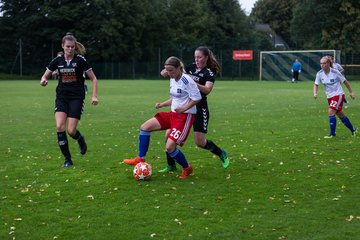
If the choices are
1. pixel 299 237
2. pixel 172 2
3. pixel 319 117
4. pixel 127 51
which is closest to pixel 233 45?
pixel 127 51

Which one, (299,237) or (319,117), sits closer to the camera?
(299,237)

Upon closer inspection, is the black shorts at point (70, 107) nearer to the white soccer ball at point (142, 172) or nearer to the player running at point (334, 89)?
the white soccer ball at point (142, 172)

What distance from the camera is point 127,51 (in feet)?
222

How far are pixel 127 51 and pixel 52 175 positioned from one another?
60.2 meters

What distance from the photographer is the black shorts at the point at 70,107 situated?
31.2 feet

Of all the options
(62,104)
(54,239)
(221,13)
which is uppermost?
(221,13)

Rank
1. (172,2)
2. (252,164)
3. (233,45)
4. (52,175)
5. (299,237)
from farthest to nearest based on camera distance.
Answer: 1. (172,2)
2. (233,45)
3. (252,164)
4. (52,175)
5. (299,237)

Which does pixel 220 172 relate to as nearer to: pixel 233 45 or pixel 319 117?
pixel 319 117

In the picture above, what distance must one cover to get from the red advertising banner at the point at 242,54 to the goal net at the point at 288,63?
6.86ft

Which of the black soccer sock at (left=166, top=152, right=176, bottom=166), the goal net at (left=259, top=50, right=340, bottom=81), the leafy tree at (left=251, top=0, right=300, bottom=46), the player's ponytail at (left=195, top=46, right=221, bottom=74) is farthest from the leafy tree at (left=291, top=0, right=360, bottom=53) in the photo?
the black soccer sock at (left=166, top=152, right=176, bottom=166)

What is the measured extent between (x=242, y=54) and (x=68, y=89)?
49.5 m

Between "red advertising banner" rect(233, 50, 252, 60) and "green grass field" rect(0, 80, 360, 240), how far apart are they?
44376 millimetres

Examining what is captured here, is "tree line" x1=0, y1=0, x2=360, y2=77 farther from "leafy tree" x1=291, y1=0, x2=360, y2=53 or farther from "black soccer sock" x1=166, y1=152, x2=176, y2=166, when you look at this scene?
"black soccer sock" x1=166, y1=152, x2=176, y2=166

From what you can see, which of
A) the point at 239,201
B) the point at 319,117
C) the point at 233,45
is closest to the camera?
the point at 239,201
